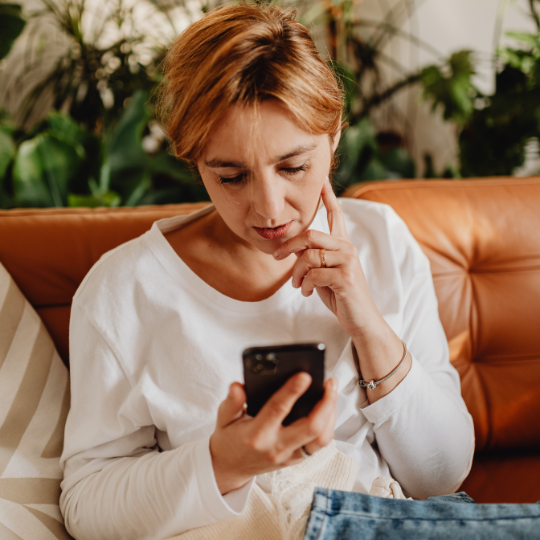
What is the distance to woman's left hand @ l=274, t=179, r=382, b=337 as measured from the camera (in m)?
0.75

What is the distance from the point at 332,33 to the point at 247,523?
8.07 feet

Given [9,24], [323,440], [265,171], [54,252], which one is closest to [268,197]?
[265,171]

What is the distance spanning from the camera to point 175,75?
2.43 ft

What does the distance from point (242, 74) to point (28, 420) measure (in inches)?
30.2

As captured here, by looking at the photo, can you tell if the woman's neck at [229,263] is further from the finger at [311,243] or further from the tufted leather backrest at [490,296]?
the tufted leather backrest at [490,296]

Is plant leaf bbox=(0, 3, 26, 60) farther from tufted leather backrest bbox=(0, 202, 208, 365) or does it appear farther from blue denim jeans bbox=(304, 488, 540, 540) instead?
blue denim jeans bbox=(304, 488, 540, 540)

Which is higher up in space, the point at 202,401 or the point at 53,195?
the point at 53,195

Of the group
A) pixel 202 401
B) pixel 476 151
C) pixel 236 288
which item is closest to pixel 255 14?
pixel 236 288

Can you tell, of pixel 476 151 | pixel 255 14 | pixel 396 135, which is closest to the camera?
pixel 255 14

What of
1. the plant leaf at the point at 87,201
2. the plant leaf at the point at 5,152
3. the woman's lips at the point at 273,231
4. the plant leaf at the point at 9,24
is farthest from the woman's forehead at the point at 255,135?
the plant leaf at the point at 9,24

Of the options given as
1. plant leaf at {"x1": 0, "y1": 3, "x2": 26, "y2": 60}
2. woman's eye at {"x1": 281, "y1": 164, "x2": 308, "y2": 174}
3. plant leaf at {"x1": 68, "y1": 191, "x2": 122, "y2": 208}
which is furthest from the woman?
plant leaf at {"x1": 0, "y1": 3, "x2": 26, "y2": 60}

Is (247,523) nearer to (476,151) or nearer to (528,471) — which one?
(528,471)

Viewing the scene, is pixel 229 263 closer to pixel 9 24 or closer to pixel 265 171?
pixel 265 171

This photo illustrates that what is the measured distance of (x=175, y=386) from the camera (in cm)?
82
